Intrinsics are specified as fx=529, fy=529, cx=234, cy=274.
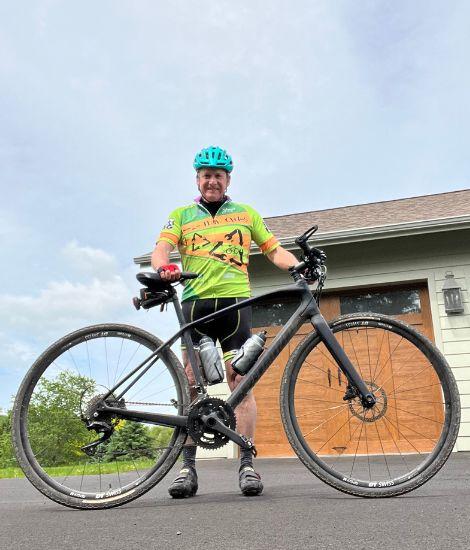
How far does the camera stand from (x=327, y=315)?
23.3ft

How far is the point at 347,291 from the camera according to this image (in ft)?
23.5

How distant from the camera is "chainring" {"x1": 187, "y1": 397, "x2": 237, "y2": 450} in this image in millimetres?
2262

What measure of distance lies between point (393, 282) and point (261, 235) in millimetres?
4580

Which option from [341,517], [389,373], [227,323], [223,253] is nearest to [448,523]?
[341,517]

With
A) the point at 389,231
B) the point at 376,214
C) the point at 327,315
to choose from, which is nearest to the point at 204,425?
the point at 327,315

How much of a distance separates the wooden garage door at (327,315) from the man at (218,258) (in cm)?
395

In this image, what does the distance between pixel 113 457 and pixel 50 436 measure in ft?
0.99

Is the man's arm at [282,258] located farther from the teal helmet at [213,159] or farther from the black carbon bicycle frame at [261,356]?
the teal helmet at [213,159]

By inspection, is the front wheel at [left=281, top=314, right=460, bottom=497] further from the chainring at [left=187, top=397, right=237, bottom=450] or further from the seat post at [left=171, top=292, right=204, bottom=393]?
the seat post at [left=171, top=292, right=204, bottom=393]

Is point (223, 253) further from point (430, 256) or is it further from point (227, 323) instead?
point (430, 256)

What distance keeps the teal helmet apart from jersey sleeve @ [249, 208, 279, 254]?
0.28m

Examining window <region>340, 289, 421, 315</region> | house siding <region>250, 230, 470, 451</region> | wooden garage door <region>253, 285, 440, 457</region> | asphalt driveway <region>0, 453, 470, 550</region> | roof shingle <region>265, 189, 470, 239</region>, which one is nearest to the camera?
asphalt driveway <region>0, 453, 470, 550</region>

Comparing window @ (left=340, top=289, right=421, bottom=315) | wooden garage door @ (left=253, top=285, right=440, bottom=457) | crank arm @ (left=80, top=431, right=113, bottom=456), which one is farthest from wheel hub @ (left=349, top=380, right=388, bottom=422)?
window @ (left=340, top=289, right=421, bottom=315)

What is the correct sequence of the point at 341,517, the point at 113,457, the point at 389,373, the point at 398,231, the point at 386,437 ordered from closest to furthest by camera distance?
the point at 341,517
the point at 113,457
the point at 389,373
the point at 386,437
the point at 398,231
